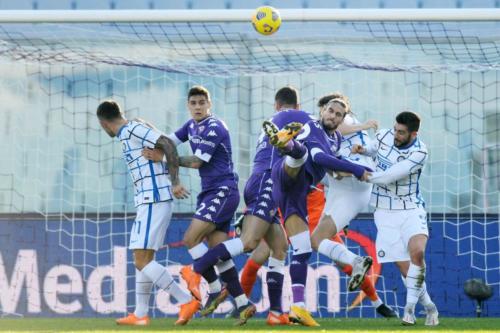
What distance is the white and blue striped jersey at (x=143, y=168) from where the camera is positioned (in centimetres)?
968

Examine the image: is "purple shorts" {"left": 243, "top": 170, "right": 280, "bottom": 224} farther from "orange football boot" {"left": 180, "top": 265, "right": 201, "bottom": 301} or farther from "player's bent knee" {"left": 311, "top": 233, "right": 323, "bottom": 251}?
"orange football boot" {"left": 180, "top": 265, "right": 201, "bottom": 301}

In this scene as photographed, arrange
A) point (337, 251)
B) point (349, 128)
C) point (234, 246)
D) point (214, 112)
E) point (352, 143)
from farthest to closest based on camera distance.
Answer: point (214, 112) < point (352, 143) < point (349, 128) < point (337, 251) < point (234, 246)

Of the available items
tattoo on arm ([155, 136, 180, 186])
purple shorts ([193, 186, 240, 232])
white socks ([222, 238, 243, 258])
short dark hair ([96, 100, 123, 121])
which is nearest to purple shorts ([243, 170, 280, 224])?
purple shorts ([193, 186, 240, 232])

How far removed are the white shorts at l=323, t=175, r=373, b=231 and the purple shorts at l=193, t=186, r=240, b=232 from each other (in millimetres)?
772

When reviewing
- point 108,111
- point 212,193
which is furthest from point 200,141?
point 108,111

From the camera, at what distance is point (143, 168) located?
9.74m

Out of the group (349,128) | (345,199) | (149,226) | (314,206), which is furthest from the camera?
(314,206)

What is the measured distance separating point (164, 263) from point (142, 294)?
210 cm

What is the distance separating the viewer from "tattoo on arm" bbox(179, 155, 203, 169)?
9.82 m

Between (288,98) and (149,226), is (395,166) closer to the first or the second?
(288,98)

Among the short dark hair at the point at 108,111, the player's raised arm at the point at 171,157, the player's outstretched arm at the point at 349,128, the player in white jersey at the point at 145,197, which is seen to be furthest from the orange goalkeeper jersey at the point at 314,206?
the short dark hair at the point at 108,111

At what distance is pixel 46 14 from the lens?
11.0m

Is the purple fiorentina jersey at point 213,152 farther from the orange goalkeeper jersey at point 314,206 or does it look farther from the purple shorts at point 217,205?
the orange goalkeeper jersey at point 314,206

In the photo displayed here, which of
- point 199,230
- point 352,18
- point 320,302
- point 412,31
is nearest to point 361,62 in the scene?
point 412,31
